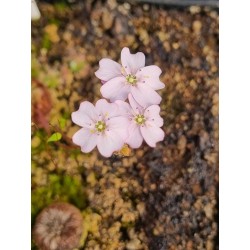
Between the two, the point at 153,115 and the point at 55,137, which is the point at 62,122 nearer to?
the point at 55,137

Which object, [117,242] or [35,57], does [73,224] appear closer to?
[117,242]

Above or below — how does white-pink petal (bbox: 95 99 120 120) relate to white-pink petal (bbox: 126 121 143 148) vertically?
above

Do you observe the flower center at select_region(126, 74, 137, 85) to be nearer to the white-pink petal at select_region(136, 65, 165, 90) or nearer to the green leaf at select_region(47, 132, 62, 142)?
the white-pink petal at select_region(136, 65, 165, 90)

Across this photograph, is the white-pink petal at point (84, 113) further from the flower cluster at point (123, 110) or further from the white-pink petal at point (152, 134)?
the white-pink petal at point (152, 134)

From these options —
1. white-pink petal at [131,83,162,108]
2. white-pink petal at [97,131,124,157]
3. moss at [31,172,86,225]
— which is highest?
white-pink petal at [131,83,162,108]

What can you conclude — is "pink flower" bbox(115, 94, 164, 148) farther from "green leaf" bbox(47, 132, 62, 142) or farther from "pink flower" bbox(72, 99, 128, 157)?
"green leaf" bbox(47, 132, 62, 142)

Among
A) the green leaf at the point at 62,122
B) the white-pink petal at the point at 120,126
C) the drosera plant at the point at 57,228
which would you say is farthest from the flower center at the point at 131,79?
the drosera plant at the point at 57,228

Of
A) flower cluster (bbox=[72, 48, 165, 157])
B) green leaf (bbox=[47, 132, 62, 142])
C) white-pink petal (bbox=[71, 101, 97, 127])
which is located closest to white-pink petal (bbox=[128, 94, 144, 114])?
flower cluster (bbox=[72, 48, 165, 157])
